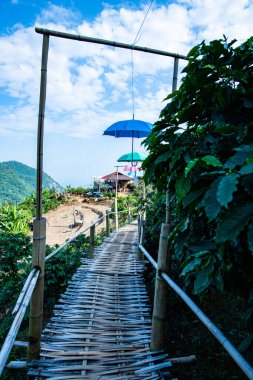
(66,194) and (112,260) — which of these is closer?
(112,260)

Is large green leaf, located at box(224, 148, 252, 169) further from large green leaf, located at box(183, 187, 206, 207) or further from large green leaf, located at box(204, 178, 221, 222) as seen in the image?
large green leaf, located at box(183, 187, 206, 207)

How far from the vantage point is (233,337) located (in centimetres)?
294

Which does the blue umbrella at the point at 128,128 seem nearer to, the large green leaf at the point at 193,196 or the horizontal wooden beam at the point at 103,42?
the horizontal wooden beam at the point at 103,42

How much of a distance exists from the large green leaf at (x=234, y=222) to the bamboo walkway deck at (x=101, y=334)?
167cm

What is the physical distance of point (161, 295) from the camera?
2250 mm

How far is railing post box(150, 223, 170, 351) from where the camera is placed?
2.22 m

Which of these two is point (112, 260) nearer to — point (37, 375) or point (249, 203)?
point (37, 375)

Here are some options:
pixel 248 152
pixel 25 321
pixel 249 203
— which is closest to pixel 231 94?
pixel 248 152

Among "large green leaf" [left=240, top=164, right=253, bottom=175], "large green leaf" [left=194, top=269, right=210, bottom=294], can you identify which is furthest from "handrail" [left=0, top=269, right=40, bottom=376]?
"large green leaf" [left=240, top=164, right=253, bottom=175]

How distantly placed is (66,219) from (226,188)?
17211mm

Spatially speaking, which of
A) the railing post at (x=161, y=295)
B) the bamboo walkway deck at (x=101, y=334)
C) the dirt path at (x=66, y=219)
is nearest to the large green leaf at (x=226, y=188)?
the railing post at (x=161, y=295)

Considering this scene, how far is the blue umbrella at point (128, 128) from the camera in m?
6.06

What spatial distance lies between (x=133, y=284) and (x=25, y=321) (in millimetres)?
2992

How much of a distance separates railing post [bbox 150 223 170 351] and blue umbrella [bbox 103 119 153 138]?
4024 mm
